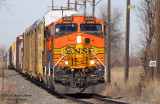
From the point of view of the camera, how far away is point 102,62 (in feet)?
46.7

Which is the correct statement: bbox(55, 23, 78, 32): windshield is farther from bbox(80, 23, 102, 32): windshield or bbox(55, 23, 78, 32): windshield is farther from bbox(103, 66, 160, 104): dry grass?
bbox(103, 66, 160, 104): dry grass

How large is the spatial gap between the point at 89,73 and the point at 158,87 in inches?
124

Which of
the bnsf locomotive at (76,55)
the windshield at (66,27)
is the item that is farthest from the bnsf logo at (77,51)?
the windshield at (66,27)

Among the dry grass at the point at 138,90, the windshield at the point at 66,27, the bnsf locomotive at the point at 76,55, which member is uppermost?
the windshield at the point at 66,27

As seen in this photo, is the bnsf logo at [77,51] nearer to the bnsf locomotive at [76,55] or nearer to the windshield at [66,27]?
the bnsf locomotive at [76,55]

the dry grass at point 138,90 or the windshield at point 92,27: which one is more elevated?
the windshield at point 92,27

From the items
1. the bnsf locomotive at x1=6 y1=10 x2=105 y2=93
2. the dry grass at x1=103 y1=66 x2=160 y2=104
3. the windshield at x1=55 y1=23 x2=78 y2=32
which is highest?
the windshield at x1=55 y1=23 x2=78 y2=32

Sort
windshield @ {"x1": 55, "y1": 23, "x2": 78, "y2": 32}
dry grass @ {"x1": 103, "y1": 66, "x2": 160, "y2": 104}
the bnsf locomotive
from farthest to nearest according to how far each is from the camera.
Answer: windshield @ {"x1": 55, "y1": 23, "x2": 78, "y2": 32}, the bnsf locomotive, dry grass @ {"x1": 103, "y1": 66, "x2": 160, "y2": 104}

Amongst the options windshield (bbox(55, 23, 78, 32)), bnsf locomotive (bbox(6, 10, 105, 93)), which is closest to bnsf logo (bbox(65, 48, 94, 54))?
bnsf locomotive (bbox(6, 10, 105, 93))

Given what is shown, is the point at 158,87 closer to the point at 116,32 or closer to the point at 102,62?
the point at 102,62

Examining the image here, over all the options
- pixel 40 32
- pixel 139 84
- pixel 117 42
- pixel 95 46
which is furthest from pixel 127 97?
pixel 117 42

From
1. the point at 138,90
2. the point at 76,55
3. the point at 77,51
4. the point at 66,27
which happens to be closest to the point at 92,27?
the point at 66,27

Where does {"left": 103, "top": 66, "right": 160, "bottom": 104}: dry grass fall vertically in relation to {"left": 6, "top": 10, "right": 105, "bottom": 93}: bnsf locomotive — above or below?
below

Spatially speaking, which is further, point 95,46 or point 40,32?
point 40,32
